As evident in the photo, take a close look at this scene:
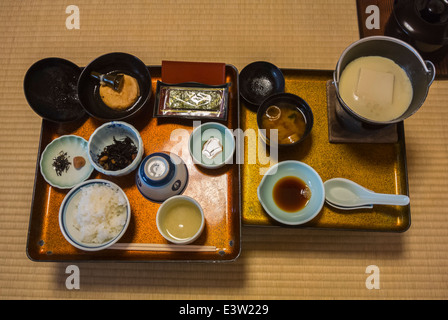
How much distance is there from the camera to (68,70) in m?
1.81

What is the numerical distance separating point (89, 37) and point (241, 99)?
135cm

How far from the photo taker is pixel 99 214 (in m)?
1.54

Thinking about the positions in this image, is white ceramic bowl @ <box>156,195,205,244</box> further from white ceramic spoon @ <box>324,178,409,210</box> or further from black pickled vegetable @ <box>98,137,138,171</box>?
white ceramic spoon @ <box>324,178,409,210</box>

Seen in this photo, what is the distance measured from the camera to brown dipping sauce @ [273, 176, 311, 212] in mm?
1679

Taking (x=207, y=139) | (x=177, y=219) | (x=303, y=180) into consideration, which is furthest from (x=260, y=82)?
(x=177, y=219)

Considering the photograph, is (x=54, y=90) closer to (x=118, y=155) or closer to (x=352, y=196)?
(x=118, y=155)

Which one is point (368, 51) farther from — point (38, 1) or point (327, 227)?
point (38, 1)

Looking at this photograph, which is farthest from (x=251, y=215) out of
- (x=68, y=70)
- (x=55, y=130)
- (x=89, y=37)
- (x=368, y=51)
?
(x=89, y=37)

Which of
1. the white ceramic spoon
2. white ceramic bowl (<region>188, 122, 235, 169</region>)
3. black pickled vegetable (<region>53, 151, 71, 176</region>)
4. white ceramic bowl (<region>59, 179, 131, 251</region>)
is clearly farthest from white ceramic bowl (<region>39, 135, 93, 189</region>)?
the white ceramic spoon

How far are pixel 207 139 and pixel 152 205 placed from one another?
0.51 meters

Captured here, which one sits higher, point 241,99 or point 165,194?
point 241,99

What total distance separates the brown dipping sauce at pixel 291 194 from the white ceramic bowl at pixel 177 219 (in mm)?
473

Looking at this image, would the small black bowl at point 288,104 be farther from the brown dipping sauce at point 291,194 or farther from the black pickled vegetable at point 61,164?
the black pickled vegetable at point 61,164
